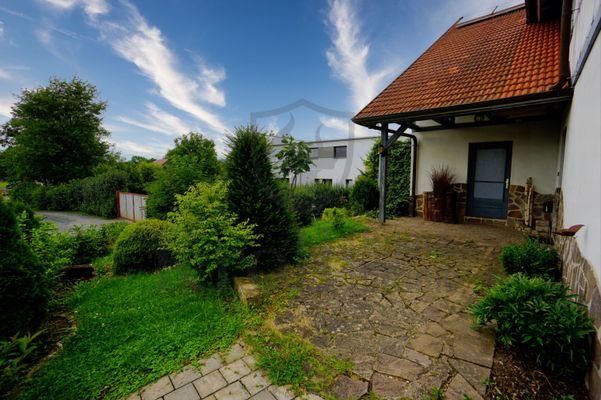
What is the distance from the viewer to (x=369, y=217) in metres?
7.23

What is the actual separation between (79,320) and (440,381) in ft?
10.6

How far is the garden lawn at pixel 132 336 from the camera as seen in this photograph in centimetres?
168

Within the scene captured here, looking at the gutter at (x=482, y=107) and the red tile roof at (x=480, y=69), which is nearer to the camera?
the gutter at (x=482, y=107)

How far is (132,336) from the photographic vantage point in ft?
7.18

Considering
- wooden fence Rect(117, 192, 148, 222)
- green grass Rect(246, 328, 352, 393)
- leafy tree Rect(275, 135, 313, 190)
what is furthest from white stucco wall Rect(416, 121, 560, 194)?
wooden fence Rect(117, 192, 148, 222)

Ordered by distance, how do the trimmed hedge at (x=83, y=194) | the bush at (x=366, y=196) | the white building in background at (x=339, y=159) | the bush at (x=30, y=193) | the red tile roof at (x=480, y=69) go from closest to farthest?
the red tile roof at (x=480, y=69)
the bush at (x=366, y=196)
the trimmed hedge at (x=83, y=194)
the bush at (x=30, y=193)
the white building in background at (x=339, y=159)

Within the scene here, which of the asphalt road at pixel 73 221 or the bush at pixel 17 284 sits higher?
the bush at pixel 17 284

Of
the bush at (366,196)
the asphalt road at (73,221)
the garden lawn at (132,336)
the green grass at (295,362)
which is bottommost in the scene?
the asphalt road at (73,221)

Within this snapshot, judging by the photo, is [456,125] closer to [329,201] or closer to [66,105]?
[329,201]

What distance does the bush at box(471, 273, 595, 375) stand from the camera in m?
1.52

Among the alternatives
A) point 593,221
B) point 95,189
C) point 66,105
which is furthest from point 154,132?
point 593,221

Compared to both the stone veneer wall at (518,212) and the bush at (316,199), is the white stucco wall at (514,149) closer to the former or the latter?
the stone veneer wall at (518,212)

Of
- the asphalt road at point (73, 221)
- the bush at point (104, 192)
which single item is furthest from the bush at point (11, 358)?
the bush at point (104, 192)

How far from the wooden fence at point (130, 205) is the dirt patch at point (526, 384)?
12.1 m
